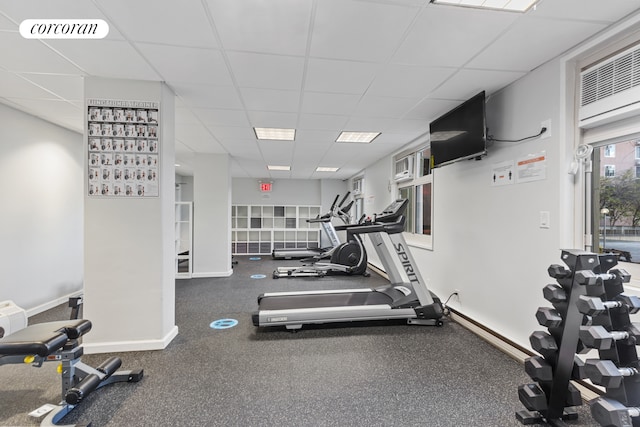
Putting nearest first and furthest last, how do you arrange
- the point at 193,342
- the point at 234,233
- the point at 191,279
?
the point at 193,342, the point at 191,279, the point at 234,233

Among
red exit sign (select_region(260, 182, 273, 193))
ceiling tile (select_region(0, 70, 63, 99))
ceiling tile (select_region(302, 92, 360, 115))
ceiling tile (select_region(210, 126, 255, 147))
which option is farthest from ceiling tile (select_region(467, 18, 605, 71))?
red exit sign (select_region(260, 182, 273, 193))

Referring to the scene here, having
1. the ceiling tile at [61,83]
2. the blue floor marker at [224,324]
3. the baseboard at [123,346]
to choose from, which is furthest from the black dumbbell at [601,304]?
the ceiling tile at [61,83]

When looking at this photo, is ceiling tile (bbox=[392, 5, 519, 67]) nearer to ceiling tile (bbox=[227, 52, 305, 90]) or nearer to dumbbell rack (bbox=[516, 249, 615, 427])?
ceiling tile (bbox=[227, 52, 305, 90])

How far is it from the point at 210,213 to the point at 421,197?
4119mm

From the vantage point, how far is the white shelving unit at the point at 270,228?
9.18 metres

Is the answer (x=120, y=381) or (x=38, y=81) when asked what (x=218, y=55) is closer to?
(x=38, y=81)

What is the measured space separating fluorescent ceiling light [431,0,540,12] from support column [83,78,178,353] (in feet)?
8.22

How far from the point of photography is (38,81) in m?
2.61

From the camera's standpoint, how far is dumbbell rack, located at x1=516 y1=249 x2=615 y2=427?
4.94 ft

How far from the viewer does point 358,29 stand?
1.84 meters

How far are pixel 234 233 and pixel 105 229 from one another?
6723mm

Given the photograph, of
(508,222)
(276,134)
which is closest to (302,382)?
(508,222)

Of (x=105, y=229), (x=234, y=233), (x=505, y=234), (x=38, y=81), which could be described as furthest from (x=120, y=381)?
(x=234, y=233)

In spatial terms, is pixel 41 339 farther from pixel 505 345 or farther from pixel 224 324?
pixel 505 345
